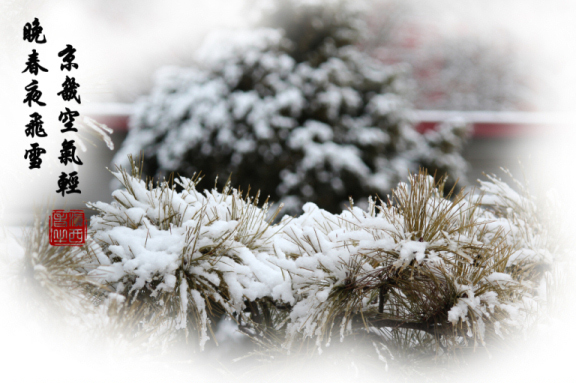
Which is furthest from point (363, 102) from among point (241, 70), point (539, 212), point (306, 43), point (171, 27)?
point (171, 27)

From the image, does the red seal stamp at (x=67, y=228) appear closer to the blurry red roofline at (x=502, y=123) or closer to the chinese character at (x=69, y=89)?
the chinese character at (x=69, y=89)

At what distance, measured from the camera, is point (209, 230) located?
60cm

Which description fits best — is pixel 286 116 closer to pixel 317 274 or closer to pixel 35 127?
pixel 35 127

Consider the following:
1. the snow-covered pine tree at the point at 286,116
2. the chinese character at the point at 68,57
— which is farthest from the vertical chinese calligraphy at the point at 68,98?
the snow-covered pine tree at the point at 286,116

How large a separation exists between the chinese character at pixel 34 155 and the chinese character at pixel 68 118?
0.06 metres

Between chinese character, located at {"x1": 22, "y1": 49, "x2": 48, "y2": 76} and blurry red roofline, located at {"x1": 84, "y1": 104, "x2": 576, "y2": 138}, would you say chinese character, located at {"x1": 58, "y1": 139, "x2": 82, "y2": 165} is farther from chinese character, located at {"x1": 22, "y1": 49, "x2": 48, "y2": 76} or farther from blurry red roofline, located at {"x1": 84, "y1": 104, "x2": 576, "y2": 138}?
blurry red roofline, located at {"x1": 84, "y1": 104, "x2": 576, "y2": 138}

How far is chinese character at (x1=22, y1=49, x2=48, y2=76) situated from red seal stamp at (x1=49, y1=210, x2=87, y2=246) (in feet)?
0.95

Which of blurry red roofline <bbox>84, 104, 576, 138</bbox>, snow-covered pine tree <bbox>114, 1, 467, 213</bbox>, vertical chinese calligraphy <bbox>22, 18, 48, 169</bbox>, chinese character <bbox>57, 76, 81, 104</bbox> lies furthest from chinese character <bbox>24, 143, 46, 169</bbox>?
blurry red roofline <bbox>84, 104, 576, 138</bbox>

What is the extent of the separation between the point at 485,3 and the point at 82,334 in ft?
40.7

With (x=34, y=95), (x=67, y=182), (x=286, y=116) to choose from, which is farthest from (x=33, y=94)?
(x=286, y=116)

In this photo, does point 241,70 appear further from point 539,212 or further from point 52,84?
point 539,212

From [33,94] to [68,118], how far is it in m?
0.07

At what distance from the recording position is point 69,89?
760 mm

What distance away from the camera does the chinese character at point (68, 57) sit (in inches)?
30.8
